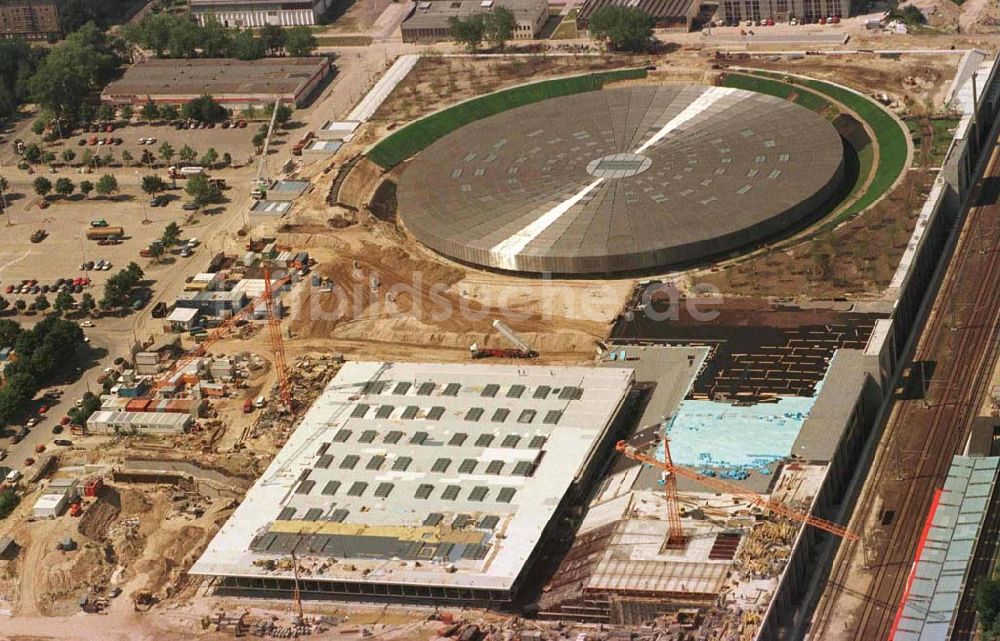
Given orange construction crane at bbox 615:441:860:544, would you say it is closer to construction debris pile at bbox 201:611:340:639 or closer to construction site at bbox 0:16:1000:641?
construction site at bbox 0:16:1000:641

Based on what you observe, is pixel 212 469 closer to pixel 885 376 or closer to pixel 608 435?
pixel 608 435

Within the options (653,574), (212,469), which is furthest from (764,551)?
(212,469)

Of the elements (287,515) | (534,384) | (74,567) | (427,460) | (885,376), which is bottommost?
(74,567)

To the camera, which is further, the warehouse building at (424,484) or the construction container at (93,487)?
the construction container at (93,487)

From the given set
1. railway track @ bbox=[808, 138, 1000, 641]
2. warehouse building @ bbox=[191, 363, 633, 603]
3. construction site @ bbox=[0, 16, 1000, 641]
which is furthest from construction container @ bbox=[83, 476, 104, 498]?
railway track @ bbox=[808, 138, 1000, 641]

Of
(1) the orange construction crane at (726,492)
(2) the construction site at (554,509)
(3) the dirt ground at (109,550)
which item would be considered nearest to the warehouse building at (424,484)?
(2) the construction site at (554,509)

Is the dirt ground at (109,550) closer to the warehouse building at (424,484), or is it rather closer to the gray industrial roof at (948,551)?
the warehouse building at (424,484)
